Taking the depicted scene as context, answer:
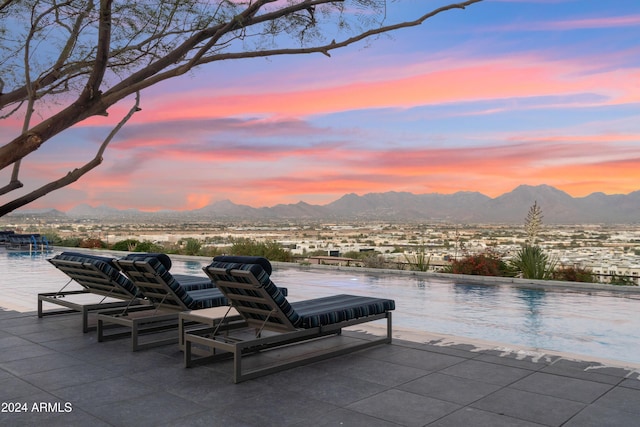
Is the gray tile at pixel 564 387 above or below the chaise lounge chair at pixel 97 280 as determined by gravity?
below

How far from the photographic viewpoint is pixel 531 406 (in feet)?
13.5

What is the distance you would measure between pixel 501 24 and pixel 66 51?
18260 millimetres

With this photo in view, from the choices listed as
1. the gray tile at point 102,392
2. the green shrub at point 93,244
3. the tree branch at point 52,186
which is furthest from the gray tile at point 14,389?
the green shrub at point 93,244

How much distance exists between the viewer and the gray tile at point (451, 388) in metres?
4.33

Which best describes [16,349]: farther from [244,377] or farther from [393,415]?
[393,415]

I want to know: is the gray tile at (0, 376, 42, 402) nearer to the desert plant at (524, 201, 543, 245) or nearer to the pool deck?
the pool deck

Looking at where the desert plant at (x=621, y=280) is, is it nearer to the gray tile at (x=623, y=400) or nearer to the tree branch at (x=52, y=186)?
the gray tile at (x=623, y=400)

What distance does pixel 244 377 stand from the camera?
474cm

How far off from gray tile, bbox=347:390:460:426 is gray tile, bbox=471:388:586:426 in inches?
11.2

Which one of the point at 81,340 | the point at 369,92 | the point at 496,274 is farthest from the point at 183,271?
the point at 369,92

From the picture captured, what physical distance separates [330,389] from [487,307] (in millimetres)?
5445

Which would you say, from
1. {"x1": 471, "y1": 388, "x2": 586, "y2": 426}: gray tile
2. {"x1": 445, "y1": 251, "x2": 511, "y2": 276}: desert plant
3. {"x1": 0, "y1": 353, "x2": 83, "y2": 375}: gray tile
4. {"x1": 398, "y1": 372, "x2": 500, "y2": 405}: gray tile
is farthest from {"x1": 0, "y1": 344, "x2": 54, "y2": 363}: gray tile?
{"x1": 445, "y1": 251, "x2": 511, "y2": 276}: desert plant

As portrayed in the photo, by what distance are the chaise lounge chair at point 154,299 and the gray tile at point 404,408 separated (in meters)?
2.50

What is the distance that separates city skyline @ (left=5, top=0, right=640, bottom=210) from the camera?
1948cm
